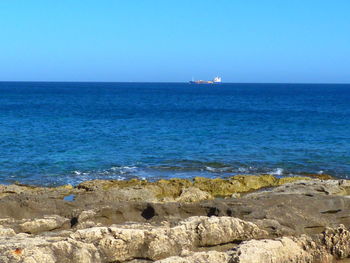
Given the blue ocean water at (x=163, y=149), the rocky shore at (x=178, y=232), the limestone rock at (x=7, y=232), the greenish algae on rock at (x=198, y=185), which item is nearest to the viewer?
the rocky shore at (x=178, y=232)

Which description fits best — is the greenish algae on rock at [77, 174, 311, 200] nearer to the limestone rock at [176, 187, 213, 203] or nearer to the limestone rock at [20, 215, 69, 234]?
the limestone rock at [176, 187, 213, 203]

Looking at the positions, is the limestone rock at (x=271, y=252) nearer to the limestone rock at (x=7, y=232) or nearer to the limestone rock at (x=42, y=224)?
the limestone rock at (x=42, y=224)

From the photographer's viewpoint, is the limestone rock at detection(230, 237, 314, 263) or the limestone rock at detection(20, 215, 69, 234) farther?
the limestone rock at detection(20, 215, 69, 234)

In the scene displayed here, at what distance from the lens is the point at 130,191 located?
Answer: 20.4 m

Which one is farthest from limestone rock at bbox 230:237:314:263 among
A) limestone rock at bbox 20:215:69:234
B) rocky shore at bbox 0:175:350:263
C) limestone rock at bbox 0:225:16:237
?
limestone rock at bbox 0:225:16:237

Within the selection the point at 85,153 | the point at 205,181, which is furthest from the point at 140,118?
the point at 205,181

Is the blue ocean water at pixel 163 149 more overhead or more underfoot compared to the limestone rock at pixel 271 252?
more underfoot

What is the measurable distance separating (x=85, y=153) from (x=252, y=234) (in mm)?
29106

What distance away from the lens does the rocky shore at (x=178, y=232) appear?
8727 mm

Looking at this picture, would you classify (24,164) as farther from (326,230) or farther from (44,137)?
(326,230)

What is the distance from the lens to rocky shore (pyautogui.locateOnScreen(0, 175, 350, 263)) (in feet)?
28.6

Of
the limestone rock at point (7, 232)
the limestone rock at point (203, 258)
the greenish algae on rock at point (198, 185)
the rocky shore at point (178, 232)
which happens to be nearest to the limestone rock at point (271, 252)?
the rocky shore at point (178, 232)

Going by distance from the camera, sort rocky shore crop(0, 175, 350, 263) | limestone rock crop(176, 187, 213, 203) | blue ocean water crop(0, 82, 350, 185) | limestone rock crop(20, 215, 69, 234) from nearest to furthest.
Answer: rocky shore crop(0, 175, 350, 263) < limestone rock crop(20, 215, 69, 234) < limestone rock crop(176, 187, 213, 203) < blue ocean water crop(0, 82, 350, 185)

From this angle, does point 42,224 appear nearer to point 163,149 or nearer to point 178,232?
point 178,232
